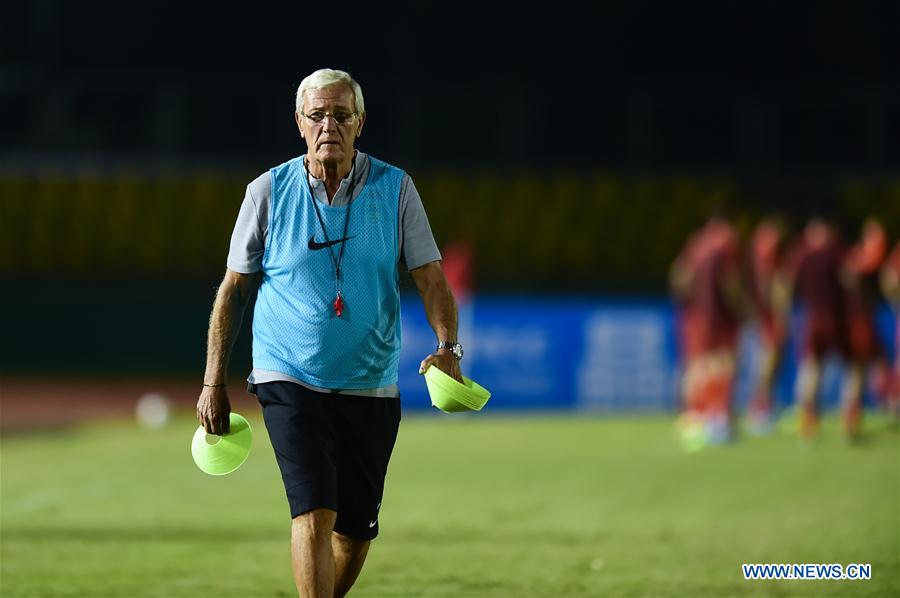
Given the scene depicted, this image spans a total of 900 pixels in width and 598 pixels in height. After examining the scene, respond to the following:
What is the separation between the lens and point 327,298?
6184 millimetres

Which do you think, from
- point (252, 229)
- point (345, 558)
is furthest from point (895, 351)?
point (252, 229)

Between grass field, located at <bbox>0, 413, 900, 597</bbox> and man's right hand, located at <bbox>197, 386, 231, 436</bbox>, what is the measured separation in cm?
218

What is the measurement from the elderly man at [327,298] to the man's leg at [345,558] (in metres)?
0.18

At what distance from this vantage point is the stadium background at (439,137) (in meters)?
26.5

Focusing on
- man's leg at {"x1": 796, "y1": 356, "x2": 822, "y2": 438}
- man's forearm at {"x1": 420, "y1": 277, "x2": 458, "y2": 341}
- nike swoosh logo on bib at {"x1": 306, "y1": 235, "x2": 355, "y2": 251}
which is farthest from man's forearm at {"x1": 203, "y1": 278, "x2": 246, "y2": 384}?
man's leg at {"x1": 796, "y1": 356, "x2": 822, "y2": 438}

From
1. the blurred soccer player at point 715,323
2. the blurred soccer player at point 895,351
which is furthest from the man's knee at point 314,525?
the blurred soccer player at point 895,351

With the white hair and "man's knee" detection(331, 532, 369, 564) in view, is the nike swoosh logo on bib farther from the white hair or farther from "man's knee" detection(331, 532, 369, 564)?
"man's knee" detection(331, 532, 369, 564)

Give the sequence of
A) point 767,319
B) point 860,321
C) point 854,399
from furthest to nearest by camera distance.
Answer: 1. point 767,319
2. point 860,321
3. point 854,399

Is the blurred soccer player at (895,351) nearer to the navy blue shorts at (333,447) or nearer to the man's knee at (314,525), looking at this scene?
the navy blue shorts at (333,447)

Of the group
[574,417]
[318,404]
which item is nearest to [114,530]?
[318,404]

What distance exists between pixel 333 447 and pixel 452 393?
61 cm

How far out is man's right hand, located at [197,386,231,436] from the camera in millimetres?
6209

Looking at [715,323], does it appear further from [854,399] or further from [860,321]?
[860,321]

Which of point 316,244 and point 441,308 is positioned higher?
point 316,244
